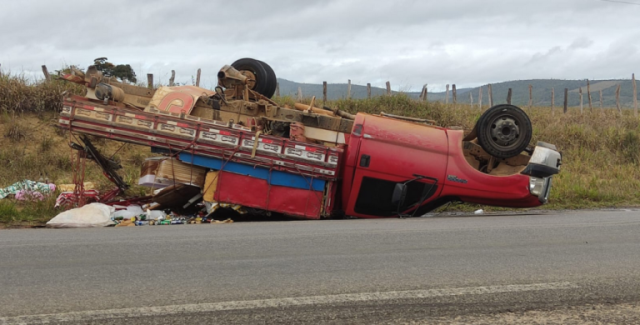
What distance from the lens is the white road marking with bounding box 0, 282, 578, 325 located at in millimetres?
3416

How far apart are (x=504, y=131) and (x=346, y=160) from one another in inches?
92.2

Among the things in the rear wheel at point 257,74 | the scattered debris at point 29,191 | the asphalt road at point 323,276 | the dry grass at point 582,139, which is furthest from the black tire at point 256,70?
the dry grass at point 582,139

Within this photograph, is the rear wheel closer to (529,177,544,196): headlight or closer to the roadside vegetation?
the roadside vegetation

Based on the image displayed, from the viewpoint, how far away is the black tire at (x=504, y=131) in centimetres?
865

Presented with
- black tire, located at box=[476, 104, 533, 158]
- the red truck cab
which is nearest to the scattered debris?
the red truck cab

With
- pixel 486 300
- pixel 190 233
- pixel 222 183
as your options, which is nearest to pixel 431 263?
pixel 486 300

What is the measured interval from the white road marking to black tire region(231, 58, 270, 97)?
6.63 meters

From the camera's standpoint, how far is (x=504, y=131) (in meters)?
8.74

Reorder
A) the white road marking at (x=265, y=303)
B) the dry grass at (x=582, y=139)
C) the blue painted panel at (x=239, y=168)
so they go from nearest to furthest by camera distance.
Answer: the white road marking at (x=265, y=303) → the blue painted panel at (x=239, y=168) → the dry grass at (x=582, y=139)

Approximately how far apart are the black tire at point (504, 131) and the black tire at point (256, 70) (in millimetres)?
3562

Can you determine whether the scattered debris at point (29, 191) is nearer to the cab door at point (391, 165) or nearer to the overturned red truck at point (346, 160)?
the overturned red truck at point (346, 160)

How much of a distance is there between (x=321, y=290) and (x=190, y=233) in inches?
113

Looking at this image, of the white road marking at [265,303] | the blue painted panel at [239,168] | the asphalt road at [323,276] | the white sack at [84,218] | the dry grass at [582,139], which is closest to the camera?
the white road marking at [265,303]

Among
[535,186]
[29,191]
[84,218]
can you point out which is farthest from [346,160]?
[29,191]
